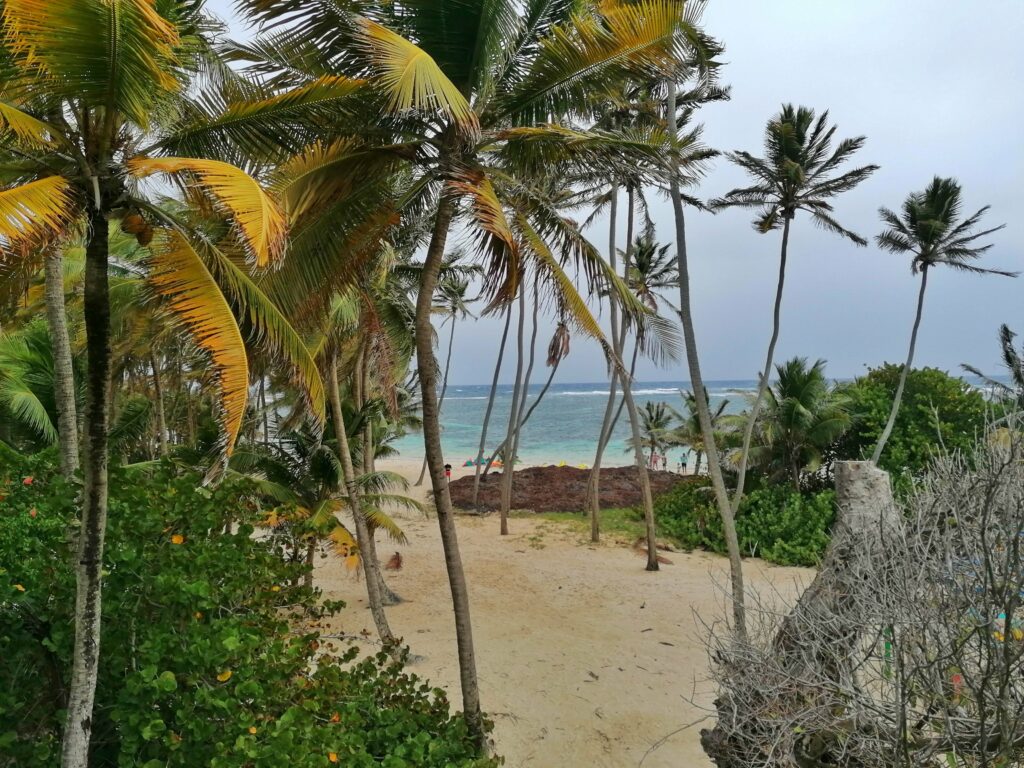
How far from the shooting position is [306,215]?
6.12m

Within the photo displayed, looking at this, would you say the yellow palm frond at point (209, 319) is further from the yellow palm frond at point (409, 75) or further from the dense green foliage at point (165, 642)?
the yellow palm frond at point (409, 75)

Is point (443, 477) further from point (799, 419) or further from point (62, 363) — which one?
point (799, 419)

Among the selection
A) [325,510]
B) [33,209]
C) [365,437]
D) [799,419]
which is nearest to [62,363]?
[33,209]

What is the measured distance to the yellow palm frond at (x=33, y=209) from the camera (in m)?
2.89

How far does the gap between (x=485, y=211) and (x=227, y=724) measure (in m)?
4.32

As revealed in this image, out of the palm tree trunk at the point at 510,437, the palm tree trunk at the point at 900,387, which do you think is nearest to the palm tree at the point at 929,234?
the palm tree trunk at the point at 900,387

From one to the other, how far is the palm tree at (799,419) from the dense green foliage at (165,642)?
15.3 meters

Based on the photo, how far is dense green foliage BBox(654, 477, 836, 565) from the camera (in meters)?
15.0

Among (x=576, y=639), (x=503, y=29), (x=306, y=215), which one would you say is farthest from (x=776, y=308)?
(x=306, y=215)

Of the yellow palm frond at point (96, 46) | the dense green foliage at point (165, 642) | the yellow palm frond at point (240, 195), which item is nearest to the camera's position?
the yellow palm frond at point (96, 46)

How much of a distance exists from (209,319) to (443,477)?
9.62 feet

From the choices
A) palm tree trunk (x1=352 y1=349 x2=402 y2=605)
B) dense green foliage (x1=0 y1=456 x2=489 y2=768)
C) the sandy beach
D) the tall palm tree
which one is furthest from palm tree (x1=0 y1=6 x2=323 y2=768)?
palm tree trunk (x1=352 y1=349 x2=402 y2=605)

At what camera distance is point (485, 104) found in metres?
6.03

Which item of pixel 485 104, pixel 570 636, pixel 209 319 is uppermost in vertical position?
pixel 485 104
